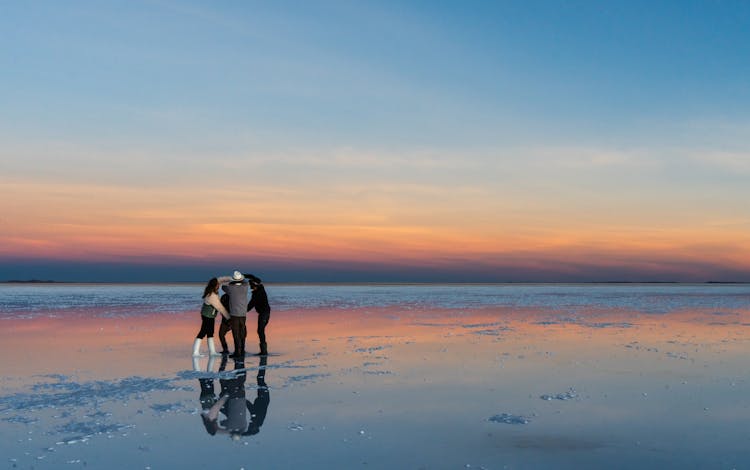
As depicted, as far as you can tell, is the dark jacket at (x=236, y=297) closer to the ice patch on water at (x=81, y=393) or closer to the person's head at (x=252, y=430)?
the ice patch on water at (x=81, y=393)

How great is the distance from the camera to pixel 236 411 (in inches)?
350

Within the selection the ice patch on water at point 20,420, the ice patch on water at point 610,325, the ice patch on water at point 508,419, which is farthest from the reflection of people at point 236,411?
the ice patch on water at point 610,325

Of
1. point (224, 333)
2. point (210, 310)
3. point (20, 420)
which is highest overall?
point (210, 310)

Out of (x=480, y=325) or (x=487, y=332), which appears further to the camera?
(x=480, y=325)

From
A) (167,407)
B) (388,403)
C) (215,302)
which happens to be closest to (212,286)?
(215,302)

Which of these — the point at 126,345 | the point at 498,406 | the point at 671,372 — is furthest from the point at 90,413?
the point at 671,372

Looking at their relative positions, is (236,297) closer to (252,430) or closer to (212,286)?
(212,286)

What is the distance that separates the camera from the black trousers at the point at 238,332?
15.0 meters

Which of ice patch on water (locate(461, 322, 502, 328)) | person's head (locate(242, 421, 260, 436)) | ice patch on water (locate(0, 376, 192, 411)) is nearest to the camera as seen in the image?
person's head (locate(242, 421, 260, 436))

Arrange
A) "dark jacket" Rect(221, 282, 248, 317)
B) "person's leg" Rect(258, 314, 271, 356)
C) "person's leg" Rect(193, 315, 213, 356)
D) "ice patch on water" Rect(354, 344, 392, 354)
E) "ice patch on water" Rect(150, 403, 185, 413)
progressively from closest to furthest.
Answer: "ice patch on water" Rect(150, 403, 185, 413) → "person's leg" Rect(193, 315, 213, 356) → "person's leg" Rect(258, 314, 271, 356) → "dark jacket" Rect(221, 282, 248, 317) → "ice patch on water" Rect(354, 344, 392, 354)

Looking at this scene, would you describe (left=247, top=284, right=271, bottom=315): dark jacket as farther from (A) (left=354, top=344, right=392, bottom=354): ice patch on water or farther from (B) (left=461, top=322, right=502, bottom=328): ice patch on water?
(B) (left=461, top=322, right=502, bottom=328): ice patch on water

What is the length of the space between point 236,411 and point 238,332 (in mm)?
6332

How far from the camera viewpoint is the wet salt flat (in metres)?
6.79

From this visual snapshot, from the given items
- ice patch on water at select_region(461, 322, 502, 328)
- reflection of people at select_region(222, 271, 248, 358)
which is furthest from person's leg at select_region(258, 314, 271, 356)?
ice patch on water at select_region(461, 322, 502, 328)
